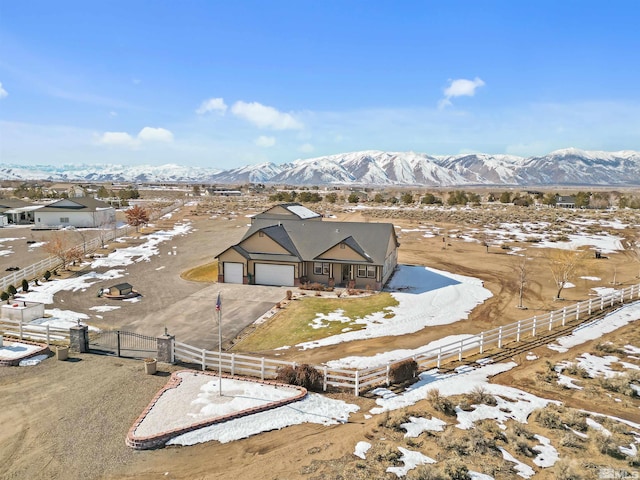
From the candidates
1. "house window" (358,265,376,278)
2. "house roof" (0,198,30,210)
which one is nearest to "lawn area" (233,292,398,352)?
"house window" (358,265,376,278)

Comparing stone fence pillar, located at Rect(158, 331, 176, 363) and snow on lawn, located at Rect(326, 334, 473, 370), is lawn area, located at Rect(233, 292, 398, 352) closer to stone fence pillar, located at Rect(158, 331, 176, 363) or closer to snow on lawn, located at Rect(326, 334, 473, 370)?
snow on lawn, located at Rect(326, 334, 473, 370)

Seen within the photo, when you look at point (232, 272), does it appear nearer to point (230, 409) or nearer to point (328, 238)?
point (328, 238)

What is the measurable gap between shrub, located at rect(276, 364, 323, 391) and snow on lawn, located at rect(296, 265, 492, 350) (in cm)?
564

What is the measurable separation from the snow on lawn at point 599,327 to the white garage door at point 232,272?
2459cm

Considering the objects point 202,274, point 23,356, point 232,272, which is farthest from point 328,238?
point 23,356

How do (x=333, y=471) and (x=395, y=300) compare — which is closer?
(x=333, y=471)

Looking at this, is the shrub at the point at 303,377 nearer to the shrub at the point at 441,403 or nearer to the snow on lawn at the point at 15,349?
the shrub at the point at 441,403

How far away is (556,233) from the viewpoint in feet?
228

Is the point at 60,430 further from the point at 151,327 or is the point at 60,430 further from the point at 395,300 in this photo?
the point at 395,300

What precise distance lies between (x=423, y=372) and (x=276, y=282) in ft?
66.1

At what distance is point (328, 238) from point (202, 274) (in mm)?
12445

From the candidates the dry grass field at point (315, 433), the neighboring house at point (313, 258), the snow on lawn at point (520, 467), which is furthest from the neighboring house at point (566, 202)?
the snow on lawn at point (520, 467)

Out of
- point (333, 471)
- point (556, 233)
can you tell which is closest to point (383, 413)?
point (333, 471)

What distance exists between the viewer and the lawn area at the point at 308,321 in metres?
24.8
